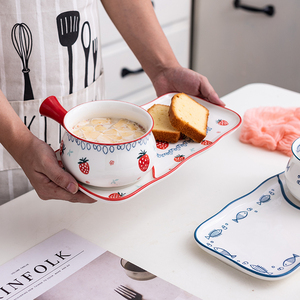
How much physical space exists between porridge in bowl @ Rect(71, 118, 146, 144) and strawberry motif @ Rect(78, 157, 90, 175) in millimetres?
35

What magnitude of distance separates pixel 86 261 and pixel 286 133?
1.99 feet

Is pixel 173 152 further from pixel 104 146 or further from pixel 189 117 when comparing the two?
pixel 104 146

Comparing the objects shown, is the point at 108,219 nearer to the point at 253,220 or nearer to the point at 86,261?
the point at 86,261

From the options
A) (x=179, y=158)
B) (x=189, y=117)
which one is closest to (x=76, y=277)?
(x=179, y=158)

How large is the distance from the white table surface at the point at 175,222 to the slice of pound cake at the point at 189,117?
10cm

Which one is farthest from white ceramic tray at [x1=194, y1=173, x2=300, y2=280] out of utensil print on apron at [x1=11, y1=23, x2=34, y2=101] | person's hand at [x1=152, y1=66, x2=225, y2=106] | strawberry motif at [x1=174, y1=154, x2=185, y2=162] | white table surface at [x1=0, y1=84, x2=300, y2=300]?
utensil print on apron at [x1=11, y1=23, x2=34, y2=101]

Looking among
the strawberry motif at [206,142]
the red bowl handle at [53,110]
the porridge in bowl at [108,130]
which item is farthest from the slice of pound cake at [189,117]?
the red bowl handle at [53,110]

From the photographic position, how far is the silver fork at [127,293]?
0.59 meters

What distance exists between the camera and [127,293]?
593 millimetres

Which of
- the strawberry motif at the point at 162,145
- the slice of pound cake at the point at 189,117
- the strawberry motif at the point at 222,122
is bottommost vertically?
the strawberry motif at the point at 162,145

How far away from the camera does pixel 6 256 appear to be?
0.67 metres

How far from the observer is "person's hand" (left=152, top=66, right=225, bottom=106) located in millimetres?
968

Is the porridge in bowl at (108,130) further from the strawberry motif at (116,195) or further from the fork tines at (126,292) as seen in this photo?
the fork tines at (126,292)

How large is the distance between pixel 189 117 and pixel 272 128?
0.28m
